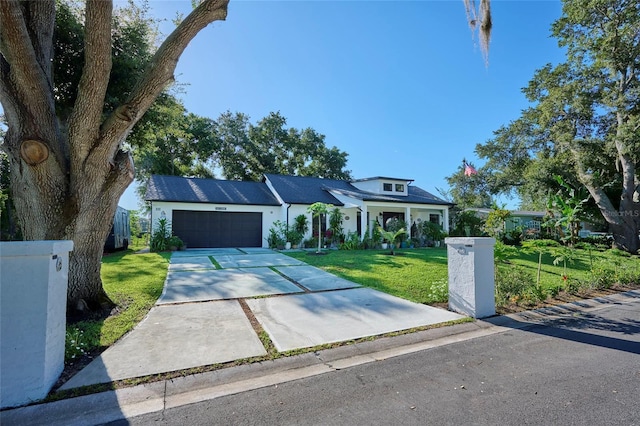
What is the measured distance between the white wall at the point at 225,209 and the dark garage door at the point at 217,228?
0.22 metres

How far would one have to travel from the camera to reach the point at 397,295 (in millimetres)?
6344

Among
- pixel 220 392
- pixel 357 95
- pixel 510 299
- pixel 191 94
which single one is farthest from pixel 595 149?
pixel 220 392

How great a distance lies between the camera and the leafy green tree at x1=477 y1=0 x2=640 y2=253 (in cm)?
1555

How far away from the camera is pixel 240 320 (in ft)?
A: 15.3

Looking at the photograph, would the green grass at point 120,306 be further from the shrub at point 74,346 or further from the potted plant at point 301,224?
the potted plant at point 301,224

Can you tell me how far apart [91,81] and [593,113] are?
956 inches

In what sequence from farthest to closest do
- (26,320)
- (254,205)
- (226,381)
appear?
(254,205) → (226,381) → (26,320)

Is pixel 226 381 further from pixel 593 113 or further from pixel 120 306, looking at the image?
pixel 593 113

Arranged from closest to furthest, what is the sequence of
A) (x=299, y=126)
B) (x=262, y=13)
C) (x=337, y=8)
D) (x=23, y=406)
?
(x=23, y=406) → (x=262, y=13) → (x=337, y=8) → (x=299, y=126)

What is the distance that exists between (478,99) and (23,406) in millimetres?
18704

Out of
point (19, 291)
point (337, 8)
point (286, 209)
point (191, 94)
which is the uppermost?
point (337, 8)

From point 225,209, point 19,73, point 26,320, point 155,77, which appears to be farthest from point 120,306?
point 225,209

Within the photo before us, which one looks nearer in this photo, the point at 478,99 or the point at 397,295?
the point at 397,295

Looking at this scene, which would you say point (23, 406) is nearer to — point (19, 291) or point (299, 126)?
point (19, 291)
